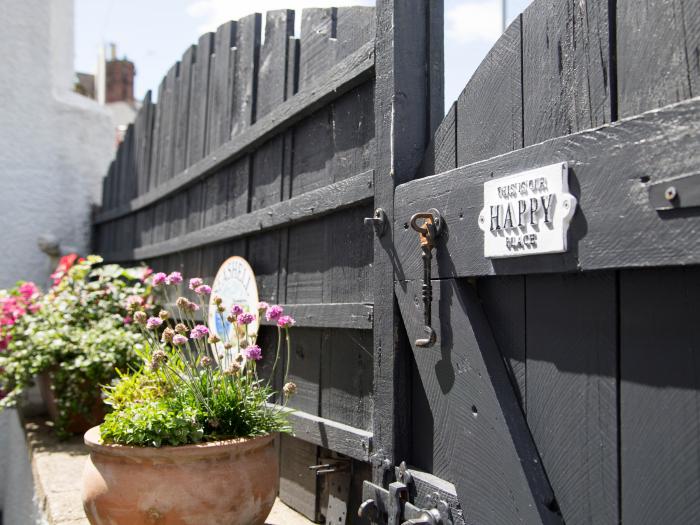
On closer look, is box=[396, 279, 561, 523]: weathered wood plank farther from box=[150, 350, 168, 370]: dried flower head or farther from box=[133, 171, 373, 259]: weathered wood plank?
box=[150, 350, 168, 370]: dried flower head

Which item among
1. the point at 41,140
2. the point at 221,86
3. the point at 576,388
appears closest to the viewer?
the point at 576,388

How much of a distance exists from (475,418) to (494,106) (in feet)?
2.56

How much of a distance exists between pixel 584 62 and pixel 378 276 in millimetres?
878

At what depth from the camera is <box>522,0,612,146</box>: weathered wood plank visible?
1.27 m

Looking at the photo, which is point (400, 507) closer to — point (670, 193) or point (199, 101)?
point (670, 193)

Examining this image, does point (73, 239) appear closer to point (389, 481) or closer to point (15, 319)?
point (15, 319)

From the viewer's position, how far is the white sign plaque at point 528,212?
126 cm

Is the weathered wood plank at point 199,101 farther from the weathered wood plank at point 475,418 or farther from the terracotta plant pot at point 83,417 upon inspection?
the weathered wood plank at point 475,418

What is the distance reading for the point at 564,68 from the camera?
136 centimetres

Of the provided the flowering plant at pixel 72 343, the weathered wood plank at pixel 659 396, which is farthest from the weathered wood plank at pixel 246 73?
the weathered wood plank at pixel 659 396

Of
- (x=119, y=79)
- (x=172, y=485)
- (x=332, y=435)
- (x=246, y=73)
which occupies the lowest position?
(x=172, y=485)

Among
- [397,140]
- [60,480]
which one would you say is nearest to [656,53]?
[397,140]

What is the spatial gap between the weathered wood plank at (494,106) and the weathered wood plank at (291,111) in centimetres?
50

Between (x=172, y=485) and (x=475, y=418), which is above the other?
(x=475, y=418)
